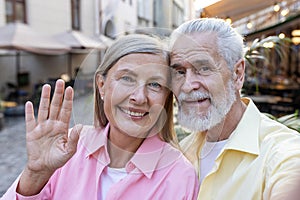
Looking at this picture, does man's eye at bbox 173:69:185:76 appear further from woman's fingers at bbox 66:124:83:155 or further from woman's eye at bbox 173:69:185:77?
woman's fingers at bbox 66:124:83:155

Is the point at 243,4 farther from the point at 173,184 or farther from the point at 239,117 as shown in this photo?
the point at 173,184

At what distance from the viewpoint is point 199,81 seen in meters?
1.20

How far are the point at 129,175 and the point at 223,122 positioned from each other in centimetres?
39

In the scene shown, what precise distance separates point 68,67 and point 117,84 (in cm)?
1053

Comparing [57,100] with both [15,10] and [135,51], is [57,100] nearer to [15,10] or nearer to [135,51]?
[135,51]

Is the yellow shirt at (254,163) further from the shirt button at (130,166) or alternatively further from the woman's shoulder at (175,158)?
the shirt button at (130,166)

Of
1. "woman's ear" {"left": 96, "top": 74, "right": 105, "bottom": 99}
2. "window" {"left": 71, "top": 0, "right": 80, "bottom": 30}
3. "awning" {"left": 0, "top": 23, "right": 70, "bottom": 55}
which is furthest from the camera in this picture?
"window" {"left": 71, "top": 0, "right": 80, "bottom": 30}

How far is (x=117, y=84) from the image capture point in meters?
1.11

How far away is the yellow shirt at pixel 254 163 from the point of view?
0.99m

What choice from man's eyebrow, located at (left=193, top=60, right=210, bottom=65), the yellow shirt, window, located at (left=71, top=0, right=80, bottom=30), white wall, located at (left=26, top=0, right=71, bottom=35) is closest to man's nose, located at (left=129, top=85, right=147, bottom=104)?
man's eyebrow, located at (left=193, top=60, right=210, bottom=65)

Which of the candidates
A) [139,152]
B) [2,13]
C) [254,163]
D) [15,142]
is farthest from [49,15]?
[254,163]

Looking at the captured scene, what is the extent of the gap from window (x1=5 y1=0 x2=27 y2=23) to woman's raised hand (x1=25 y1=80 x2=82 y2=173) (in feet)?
30.4

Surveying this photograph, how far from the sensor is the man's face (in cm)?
118

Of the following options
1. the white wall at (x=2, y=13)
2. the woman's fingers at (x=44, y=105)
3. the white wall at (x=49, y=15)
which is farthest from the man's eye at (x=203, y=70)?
the white wall at (x=49, y=15)
